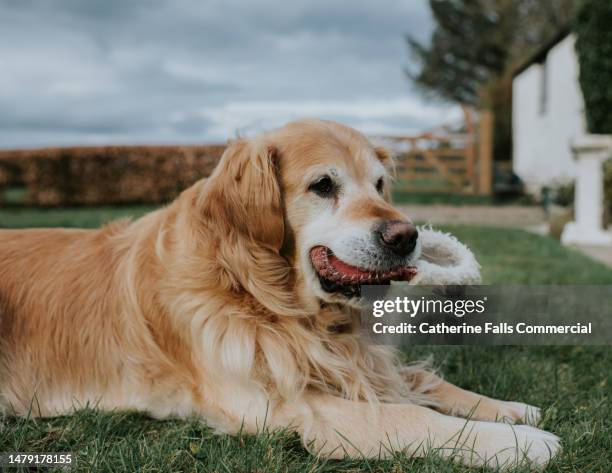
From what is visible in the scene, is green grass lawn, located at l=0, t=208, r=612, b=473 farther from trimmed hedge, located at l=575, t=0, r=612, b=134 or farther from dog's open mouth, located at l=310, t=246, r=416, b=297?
trimmed hedge, located at l=575, t=0, r=612, b=134

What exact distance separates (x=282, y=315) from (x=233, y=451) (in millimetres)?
565

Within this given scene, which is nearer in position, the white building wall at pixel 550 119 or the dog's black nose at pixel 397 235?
the dog's black nose at pixel 397 235

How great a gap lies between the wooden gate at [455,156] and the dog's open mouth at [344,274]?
51.8 ft

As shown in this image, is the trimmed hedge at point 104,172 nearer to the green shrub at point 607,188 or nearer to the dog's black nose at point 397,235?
the green shrub at point 607,188

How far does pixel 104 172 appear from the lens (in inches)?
696

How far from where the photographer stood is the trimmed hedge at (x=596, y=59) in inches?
532

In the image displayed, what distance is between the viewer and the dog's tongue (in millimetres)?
2432

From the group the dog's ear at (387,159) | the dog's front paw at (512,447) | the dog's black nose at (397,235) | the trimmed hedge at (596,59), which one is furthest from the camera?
the trimmed hedge at (596,59)

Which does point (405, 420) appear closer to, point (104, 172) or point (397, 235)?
point (397, 235)

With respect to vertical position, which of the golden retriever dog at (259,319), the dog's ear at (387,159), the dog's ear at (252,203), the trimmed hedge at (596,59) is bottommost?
the golden retriever dog at (259,319)

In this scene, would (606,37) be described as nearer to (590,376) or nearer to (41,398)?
(590,376)

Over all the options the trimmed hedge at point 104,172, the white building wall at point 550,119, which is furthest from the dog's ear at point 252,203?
the trimmed hedge at point 104,172

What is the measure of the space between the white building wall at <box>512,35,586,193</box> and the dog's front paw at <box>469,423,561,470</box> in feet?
48.6

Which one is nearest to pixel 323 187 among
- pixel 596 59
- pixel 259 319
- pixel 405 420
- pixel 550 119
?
pixel 259 319
